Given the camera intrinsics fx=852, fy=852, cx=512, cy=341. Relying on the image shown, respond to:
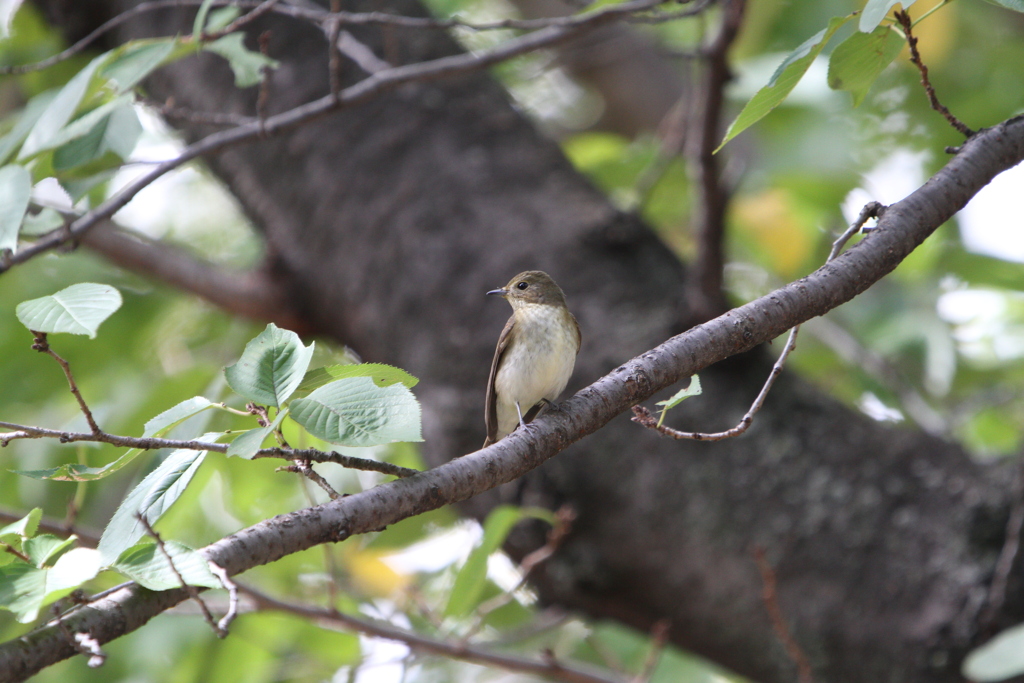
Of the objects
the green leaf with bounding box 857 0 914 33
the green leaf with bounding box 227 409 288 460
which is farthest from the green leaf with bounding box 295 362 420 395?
the green leaf with bounding box 857 0 914 33

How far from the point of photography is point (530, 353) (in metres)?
3.56

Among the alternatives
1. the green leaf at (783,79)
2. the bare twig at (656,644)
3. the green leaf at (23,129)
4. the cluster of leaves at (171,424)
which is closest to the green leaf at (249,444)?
the cluster of leaves at (171,424)

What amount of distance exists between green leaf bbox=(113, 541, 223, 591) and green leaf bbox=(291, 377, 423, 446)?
287mm

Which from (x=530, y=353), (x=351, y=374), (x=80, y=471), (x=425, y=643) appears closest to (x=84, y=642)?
(x=80, y=471)

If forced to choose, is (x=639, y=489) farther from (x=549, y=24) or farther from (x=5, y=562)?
(x=5, y=562)

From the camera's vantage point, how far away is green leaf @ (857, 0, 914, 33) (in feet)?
5.68

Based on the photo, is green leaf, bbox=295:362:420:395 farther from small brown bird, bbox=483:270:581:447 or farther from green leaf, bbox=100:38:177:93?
small brown bird, bbox=483:270:581:447

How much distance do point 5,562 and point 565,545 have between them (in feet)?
8.39

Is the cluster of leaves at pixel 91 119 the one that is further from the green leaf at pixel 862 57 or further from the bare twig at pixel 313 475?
the green leaf at pixel 862 57

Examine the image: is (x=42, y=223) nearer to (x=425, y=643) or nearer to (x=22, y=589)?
(x=22, y=589)

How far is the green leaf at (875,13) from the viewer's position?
5.68 ft

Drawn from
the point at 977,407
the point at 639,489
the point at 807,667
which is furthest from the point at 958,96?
the point at 807,667

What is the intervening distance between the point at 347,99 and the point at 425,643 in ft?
6.90

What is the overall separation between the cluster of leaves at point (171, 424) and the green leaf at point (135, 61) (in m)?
0.98
